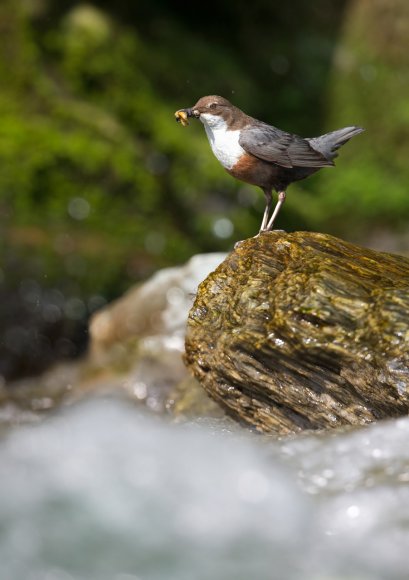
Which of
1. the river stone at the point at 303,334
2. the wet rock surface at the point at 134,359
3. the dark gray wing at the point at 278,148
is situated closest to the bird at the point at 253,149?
the dark gray wing at the point at 278,148

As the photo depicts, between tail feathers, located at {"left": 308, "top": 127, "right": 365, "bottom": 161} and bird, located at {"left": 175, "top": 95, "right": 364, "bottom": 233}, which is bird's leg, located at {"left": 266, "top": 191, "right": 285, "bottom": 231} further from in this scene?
tail feathers, located at {"left": 308, "top": 127, "right": 365, "bottom": 161}

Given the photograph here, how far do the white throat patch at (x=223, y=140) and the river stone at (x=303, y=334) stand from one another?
0.49m

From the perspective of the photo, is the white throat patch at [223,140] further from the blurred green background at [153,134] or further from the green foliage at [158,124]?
the green foliage at [158,124]

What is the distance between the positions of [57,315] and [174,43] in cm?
491

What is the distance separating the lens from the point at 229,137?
16.4 ft

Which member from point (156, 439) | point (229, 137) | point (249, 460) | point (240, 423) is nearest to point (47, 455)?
point (156, 439)

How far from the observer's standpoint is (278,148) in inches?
196

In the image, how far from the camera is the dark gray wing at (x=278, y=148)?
16.2 feet

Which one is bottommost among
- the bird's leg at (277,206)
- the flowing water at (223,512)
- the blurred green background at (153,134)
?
the flowing water at (223,512)

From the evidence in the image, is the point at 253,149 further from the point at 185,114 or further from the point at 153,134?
the point at 153,134

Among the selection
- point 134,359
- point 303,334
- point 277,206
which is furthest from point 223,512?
point 134,359

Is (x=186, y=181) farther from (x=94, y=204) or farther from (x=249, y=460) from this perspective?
(x=249, y=460)

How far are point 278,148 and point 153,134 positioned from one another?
→ 5.60 m

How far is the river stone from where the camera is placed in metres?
4.15
